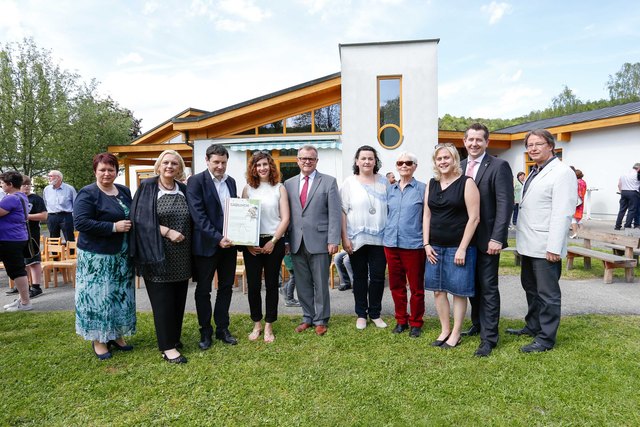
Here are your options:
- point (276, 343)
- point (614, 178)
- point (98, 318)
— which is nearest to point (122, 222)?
point (98, 318)

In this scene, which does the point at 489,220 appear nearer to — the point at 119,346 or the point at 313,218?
the point at 313,218

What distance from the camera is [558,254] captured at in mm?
3439

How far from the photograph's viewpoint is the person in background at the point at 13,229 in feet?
16.7

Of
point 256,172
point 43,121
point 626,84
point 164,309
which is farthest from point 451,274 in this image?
point 626,84

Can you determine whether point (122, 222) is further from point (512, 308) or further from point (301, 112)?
point (301, 112)

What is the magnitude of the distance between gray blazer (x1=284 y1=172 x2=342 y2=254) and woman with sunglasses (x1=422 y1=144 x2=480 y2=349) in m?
0.93

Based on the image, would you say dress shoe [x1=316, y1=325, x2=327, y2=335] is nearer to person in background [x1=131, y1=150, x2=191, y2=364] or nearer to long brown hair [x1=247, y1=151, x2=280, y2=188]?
person in background [x1=131, y1=150, x2=191, y2=364]

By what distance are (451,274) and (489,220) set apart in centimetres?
62

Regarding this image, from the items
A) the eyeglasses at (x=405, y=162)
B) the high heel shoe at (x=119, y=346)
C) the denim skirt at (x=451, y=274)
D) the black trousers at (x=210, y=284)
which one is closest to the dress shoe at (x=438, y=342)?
the denim skirt at (x=451, y=274)

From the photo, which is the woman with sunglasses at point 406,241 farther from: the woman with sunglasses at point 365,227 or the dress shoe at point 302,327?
the dress shoe at point 302,327

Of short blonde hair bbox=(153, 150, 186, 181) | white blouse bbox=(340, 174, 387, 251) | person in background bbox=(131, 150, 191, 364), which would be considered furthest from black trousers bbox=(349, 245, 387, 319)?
short blonde hair bbox=(153, 150, 186, 181)

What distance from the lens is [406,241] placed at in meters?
3.94

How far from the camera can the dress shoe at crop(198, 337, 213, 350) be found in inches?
152

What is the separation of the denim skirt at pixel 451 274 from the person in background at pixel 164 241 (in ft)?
7.83
